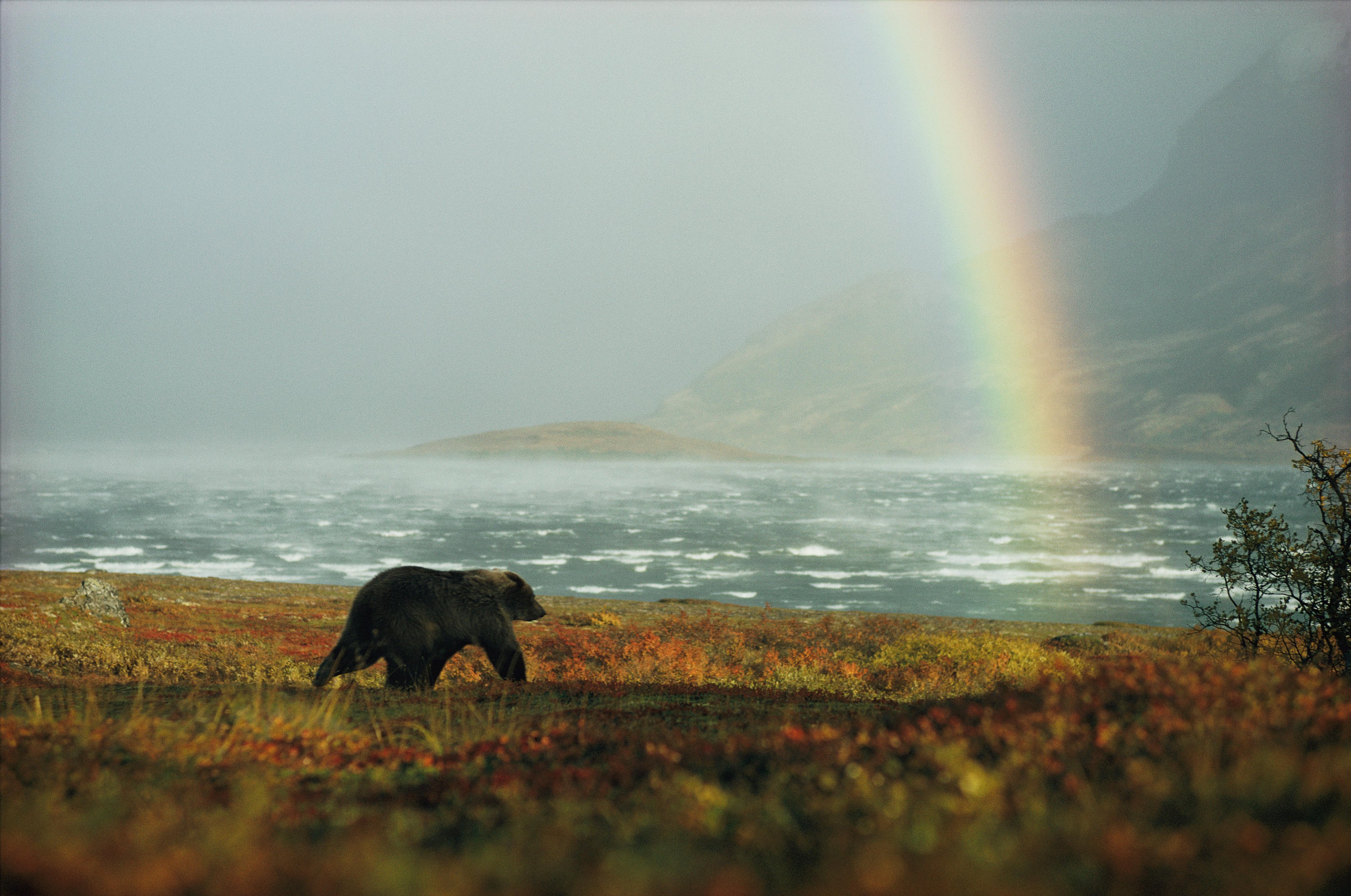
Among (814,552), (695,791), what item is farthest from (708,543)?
(695,791)

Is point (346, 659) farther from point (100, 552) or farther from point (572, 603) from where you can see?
point (100, 552)

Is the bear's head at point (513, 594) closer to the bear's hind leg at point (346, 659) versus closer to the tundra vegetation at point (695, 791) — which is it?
the bear's hind leg at point (346, 659)

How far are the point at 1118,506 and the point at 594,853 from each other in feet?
552

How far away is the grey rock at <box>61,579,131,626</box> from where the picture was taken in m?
26.4

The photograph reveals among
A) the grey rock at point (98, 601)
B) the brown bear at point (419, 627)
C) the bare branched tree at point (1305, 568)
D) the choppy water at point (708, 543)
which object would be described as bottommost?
the choppy water at point (708, 543)

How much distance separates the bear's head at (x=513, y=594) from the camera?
596 inches

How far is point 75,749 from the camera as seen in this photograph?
674 centimetres

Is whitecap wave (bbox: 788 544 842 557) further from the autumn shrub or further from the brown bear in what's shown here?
the autumn shrub

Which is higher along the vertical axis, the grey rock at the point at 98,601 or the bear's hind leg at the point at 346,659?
the bear's hind leg at the point at 346,659

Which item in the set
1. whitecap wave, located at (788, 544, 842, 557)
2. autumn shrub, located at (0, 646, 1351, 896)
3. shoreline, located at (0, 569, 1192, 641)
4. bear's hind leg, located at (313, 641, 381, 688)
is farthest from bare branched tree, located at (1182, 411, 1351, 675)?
whitecap wave, located at (788, 544, 842, 557)

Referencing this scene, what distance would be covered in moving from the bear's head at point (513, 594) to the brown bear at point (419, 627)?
0.51 feet

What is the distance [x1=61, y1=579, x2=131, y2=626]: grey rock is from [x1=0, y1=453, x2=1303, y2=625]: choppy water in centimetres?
3769

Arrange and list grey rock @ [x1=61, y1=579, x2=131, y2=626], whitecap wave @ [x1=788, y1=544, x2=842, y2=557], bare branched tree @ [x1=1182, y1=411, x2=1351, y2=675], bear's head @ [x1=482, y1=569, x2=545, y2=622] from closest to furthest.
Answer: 1. bare branched tree @ [x1=1182, y1=411, x2=1351, y2=675]
2. bear's head @ [x1=482, y1=569, x2=545, y2=622]
3. grey rock @ [x1=61, y1=579, x2=131, y2=626]
4. whitecap wave @ [x1=788, y1=544, x2=842, y2=557]

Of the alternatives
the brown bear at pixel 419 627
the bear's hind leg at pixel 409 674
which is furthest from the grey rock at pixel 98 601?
the bear's hind leg at pixel 409 674
